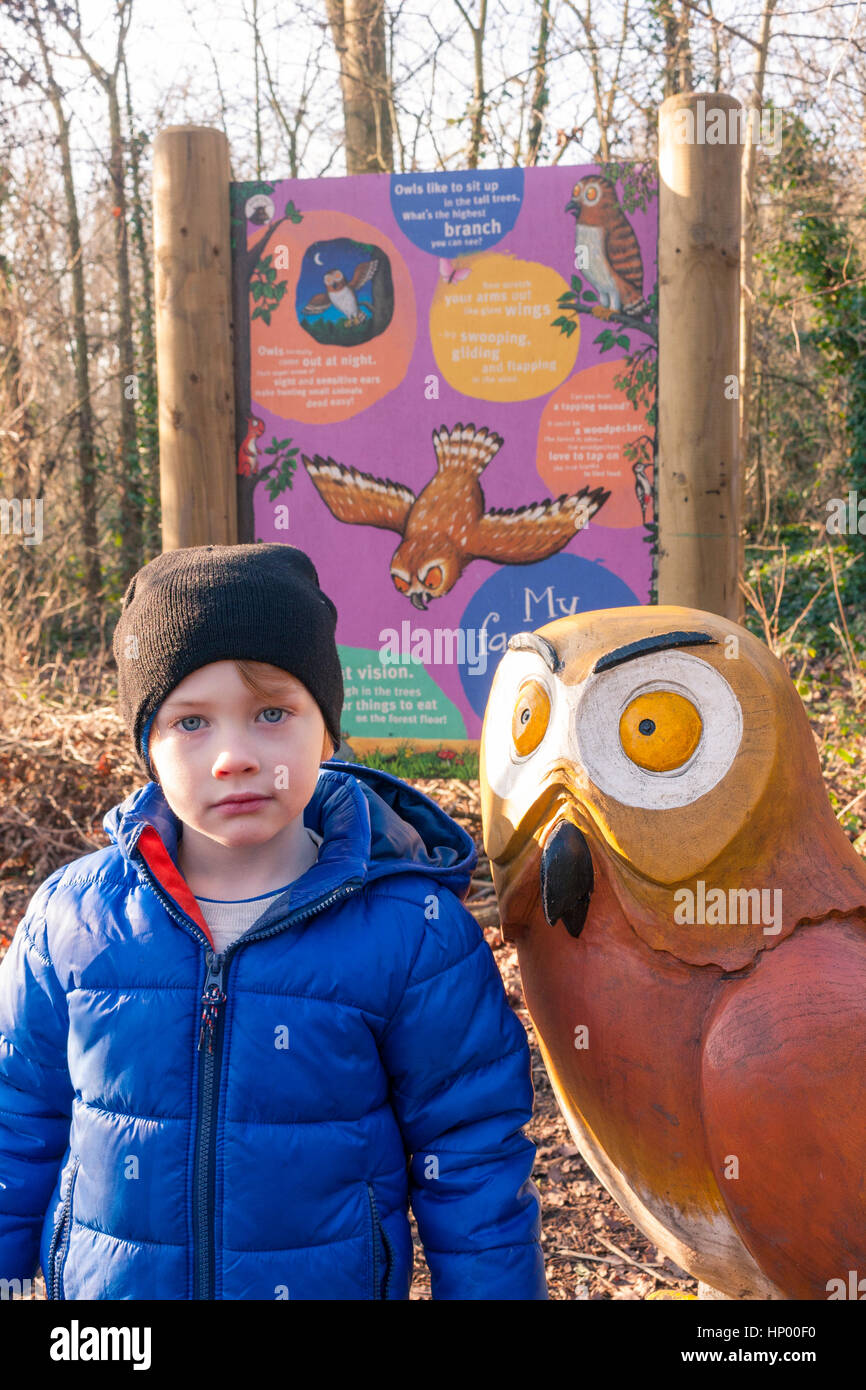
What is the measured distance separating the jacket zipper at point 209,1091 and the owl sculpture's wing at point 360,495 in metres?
1.88

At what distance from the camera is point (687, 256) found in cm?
271

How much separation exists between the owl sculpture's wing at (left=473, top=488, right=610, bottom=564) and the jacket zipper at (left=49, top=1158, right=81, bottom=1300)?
2.05 meters

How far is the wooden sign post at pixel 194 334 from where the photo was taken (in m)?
2.94

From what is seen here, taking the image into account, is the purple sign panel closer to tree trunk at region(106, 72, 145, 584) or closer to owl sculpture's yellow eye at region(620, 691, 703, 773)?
owl sculpture's yellow eye at region(620, 691, 703, 773)

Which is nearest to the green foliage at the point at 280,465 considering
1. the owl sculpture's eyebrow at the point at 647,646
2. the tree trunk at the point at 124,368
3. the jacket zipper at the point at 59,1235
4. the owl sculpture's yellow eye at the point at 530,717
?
the owl sculpture's yellow eye at the point at 530,717

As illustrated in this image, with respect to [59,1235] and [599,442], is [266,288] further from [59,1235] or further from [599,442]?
[59,1235]

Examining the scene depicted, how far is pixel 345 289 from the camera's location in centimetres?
300

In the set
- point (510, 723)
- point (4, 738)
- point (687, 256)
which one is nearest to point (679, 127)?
point (687, 256)

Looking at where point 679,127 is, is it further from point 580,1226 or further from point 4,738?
point 4,738

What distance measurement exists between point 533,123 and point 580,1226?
8.53 metres

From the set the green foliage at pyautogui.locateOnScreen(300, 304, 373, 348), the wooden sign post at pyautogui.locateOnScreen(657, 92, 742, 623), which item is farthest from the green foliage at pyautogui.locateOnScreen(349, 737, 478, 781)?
the green foliage at pyautogui.locateOnScreen(300, 304, 373, 348)

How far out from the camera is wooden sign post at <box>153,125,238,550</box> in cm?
294

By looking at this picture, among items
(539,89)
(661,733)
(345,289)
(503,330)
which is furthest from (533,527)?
(539,89)

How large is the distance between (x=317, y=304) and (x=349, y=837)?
2.05 metres
